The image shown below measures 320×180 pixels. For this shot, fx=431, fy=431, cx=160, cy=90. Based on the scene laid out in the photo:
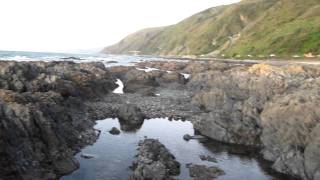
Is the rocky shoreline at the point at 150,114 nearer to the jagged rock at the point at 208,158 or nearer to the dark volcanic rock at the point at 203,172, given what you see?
the jagged rock at the point at 208,158

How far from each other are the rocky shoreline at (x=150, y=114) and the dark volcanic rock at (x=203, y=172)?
25.4 feet

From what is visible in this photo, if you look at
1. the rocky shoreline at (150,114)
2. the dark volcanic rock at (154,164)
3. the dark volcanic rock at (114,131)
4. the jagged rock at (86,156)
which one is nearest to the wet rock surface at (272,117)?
the rocky shoreline at (150,114)

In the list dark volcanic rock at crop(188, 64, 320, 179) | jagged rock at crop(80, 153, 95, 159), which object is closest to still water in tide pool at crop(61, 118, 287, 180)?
jagged rock at crop(80, 153, 95, 159)

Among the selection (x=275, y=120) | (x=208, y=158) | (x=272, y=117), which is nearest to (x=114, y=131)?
(x=208, y=158)

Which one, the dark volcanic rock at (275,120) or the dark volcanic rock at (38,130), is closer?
the dark volcanic rock at (38,130)

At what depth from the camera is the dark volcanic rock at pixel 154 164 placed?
143 ft

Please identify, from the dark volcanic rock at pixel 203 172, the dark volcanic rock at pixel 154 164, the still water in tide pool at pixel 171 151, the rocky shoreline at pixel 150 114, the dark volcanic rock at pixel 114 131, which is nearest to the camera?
the dark volcanic rock at pixel 154 164

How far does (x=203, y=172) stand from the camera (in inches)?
1790

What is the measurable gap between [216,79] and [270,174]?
2332 inches

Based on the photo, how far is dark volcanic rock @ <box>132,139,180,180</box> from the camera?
4344 cm

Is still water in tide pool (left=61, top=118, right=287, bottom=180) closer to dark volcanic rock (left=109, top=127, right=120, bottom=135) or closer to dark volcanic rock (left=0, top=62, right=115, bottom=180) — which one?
dark volcanic rock (left=109, top=127, right=120, bottom=135)

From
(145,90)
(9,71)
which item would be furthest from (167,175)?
(145,90)

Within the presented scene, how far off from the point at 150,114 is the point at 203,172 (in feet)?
104

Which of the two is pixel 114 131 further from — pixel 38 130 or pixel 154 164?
pixel 154 164
